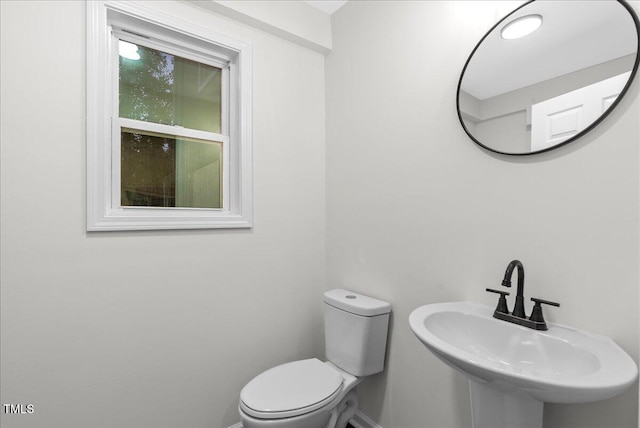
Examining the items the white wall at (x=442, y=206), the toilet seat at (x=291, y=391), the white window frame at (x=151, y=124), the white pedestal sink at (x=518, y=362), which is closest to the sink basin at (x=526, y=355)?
the white pedestal sink at (x=518, y=362)

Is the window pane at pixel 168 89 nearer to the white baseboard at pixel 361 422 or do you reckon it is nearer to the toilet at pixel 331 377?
the toilet at pixel 331 377

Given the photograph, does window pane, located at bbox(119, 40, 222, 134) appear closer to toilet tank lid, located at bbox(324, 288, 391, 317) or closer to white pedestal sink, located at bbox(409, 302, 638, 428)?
toilet tank lid, located at bbox(324, 288, 391, 317)

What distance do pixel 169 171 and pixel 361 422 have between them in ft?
5.70

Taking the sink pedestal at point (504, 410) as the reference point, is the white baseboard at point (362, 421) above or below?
below

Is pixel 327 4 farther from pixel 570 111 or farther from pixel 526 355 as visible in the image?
pixel 526 355

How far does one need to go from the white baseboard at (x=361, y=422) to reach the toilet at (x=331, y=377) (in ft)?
0.63

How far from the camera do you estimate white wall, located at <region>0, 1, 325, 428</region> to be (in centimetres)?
121

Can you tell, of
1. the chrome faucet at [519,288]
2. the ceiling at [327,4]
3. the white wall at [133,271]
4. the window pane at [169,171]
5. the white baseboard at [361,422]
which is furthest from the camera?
the ceiling at [327,4]

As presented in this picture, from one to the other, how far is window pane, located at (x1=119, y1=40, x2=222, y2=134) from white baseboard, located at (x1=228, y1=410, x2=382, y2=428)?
1.69 metres

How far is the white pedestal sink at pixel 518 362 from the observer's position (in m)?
0.72

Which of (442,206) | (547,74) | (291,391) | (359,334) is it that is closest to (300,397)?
(291,391)

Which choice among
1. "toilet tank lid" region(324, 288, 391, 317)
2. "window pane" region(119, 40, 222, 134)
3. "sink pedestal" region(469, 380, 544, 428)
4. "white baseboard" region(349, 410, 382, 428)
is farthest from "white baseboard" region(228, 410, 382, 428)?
"window pane" region(119, 40, 222, 134)

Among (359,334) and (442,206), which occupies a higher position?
(442,206)

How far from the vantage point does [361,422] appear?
5.87 ft
